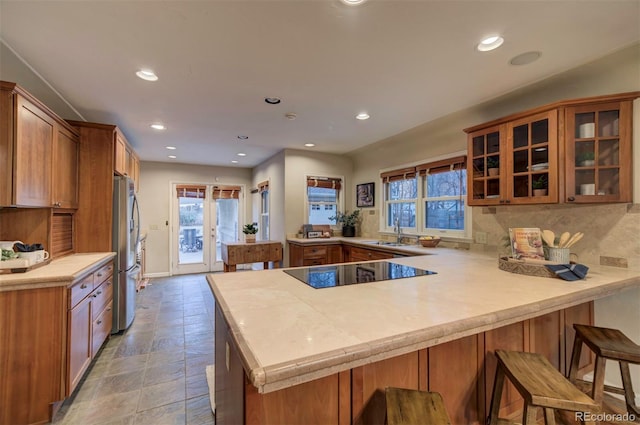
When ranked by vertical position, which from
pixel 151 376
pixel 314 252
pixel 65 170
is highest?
pixel 65 170

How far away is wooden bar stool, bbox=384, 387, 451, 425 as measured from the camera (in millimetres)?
999

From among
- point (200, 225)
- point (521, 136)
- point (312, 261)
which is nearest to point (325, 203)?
point (312, 261)

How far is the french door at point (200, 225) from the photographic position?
20.4 ft

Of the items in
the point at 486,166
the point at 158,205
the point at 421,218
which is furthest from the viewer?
the point at 158,205

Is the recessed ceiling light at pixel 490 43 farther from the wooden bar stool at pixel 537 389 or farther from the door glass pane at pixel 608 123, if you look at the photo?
the wooden bar stool at pixel 537 389

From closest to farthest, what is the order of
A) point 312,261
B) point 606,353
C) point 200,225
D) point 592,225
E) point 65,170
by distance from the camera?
point 606,353 < point 592,225 < point 65,170 < point 312,261 < point 200,225

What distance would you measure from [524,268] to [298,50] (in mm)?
2170

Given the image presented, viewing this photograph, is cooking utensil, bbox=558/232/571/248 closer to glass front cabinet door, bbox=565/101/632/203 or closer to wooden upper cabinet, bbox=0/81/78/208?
glass front cabinet door, bbox=565/101/632/203

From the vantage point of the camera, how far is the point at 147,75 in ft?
7.36

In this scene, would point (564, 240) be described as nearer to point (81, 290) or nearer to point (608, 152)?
point (608, 152)

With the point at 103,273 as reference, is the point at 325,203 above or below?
above

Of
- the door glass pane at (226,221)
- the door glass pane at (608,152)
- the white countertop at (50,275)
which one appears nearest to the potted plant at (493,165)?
the door glass pane at (608,152)

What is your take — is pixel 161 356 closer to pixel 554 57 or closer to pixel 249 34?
pixel 249 34

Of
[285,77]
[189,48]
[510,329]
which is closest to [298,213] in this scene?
[285,77]
